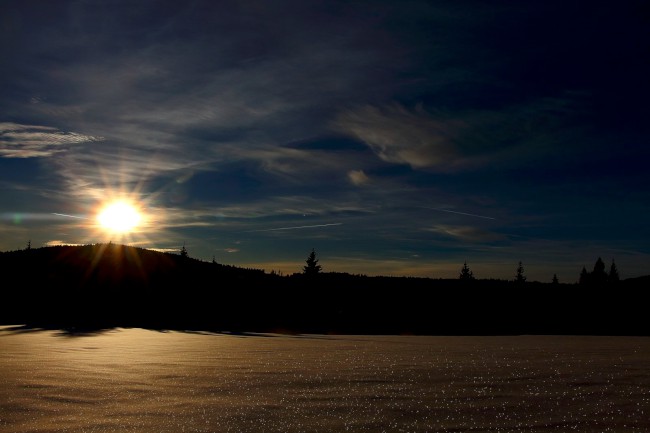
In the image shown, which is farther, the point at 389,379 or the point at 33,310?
the point at 33,310

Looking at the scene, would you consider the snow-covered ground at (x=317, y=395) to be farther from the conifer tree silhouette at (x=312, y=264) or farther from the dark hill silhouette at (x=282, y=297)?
the conifer tree silhouette at (x=312, y=264)

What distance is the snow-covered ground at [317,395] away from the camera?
3197 mm

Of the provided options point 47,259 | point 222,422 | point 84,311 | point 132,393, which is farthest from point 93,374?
point 47,259

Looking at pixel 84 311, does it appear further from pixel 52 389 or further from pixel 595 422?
pixel 595 422

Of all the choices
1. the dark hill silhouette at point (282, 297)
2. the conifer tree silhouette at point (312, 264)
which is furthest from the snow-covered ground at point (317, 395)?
the conifer tree silhouette at point (312, 264)

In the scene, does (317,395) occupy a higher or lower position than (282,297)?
lower

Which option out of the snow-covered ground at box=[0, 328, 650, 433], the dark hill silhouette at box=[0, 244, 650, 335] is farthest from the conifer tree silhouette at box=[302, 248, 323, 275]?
the snow-covered ground at box=[0, 328, 650, 433]

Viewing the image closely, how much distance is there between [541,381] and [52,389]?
3801mm

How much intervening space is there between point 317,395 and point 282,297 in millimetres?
33561

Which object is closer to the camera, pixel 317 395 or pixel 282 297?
pixel 317 395

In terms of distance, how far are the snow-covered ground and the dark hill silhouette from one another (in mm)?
23219

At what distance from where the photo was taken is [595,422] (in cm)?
327

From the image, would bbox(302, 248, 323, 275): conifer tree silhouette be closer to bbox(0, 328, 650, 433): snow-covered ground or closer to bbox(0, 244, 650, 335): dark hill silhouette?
bbox(0, 244, 650, 335): dark hill silhouette

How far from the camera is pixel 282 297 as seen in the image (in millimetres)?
37344
